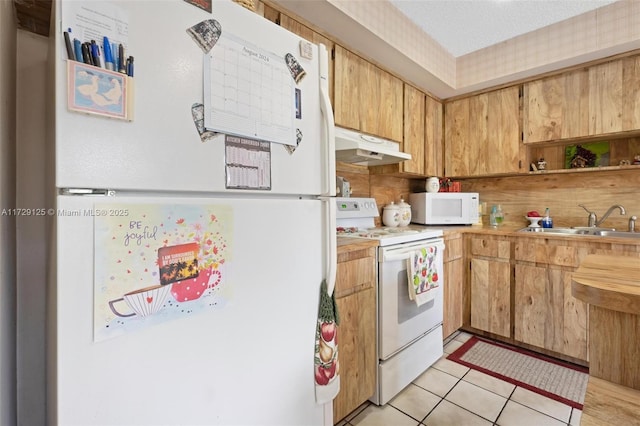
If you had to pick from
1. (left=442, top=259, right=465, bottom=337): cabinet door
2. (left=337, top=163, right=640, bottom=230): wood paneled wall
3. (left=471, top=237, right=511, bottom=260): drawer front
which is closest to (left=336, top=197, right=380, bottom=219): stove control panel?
(left=337, top=163, right=640, bottom=230): wood paneled wall

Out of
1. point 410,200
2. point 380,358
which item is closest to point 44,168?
point 380,358

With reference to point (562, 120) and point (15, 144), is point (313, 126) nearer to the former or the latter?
point (15, 144)

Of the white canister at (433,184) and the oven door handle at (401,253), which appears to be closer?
the oven door handle at (401,253)

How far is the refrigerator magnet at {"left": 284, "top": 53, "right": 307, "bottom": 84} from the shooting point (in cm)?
99

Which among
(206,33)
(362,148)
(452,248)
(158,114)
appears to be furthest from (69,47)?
(452,248)

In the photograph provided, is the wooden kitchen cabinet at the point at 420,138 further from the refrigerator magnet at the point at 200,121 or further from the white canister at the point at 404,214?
the refrigerator magnet at the point at 200,121

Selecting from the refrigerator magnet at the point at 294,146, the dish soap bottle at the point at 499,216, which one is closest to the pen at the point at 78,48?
the refrigerator magnet at the point at 294,146

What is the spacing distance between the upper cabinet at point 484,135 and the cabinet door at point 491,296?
878 mm

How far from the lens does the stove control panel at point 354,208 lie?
2.09 m

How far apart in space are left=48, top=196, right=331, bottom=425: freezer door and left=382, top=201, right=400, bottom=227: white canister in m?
1.55

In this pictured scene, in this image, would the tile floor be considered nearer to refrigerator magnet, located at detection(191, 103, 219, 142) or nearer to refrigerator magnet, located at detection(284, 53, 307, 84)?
refrigerator magnet, located at detection(191, 103, 219, 142)

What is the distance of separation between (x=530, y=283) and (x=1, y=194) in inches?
115

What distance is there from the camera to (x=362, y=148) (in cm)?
184

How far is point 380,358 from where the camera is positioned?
1658 mm
